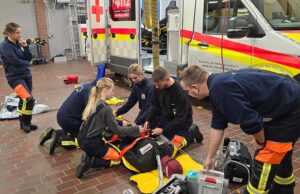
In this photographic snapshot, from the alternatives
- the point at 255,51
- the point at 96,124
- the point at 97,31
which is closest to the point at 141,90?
the point at 96,124

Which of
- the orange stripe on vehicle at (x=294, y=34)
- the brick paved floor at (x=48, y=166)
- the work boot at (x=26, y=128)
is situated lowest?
the brick paved floor at (x=48, y=166)

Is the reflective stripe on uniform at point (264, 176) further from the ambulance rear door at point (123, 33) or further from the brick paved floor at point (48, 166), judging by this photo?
the ambulance rear door at point (123, 33)

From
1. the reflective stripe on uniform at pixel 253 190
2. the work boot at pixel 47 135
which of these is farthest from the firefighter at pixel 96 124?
the reflective stripe on uniform at pixel 253 190

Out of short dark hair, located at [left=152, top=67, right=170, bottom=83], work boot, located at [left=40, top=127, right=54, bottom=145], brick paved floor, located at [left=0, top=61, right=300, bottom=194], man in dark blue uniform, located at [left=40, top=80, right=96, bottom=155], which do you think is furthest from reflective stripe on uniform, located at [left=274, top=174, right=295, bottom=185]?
work boot, located at [left=40, top=127, right=54, bottom=145]

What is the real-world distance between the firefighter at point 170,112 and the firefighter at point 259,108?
138 cm

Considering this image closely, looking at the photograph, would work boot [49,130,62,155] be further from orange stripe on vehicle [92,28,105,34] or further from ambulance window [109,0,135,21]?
orange stripe on vehicle [92,28,105,34]

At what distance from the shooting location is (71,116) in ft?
12.8

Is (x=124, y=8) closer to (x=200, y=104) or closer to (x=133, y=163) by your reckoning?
(x=200, y=104)

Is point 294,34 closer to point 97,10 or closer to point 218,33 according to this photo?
point 218,33

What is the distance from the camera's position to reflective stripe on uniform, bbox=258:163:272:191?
7.06 feet

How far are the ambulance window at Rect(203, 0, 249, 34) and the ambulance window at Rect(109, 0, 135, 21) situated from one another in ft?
7.87

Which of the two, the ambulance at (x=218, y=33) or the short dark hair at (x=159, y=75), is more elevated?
the ambulance at (x=218, y=33)

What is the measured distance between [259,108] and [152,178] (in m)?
1.67

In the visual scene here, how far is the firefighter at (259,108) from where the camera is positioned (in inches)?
76.6
